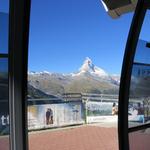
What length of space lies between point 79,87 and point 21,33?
19102 millimetres

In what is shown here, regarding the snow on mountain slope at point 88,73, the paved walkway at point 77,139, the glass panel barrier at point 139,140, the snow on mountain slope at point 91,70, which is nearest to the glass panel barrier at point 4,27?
the glass panel barrier at point 139,140

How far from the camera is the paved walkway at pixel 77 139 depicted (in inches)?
566

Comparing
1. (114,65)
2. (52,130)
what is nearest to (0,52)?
(52,130)

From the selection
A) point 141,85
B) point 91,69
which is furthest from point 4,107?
point 91,69

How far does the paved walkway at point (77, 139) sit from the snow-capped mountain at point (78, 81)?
3437 millimetres

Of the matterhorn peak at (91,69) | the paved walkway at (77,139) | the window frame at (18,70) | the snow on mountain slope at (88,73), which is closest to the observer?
the window frame at (18,70)

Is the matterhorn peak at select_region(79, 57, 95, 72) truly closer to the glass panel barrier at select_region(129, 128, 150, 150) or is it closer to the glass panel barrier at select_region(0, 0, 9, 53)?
the glass panel barrier at select_region(129, 128, 150, 150)

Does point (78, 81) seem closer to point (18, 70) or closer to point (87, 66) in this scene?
point (87, 66)

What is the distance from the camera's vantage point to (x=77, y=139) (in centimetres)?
1612

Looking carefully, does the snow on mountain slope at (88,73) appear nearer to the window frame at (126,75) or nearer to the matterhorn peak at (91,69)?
the matterhorn peak at (91,69)

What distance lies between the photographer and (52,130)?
15.4 meters

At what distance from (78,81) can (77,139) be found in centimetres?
688

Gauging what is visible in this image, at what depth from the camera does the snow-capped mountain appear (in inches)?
809

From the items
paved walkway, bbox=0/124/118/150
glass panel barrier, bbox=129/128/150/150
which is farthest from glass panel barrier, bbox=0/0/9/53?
paved walkway, bbox=0/124/118/150
